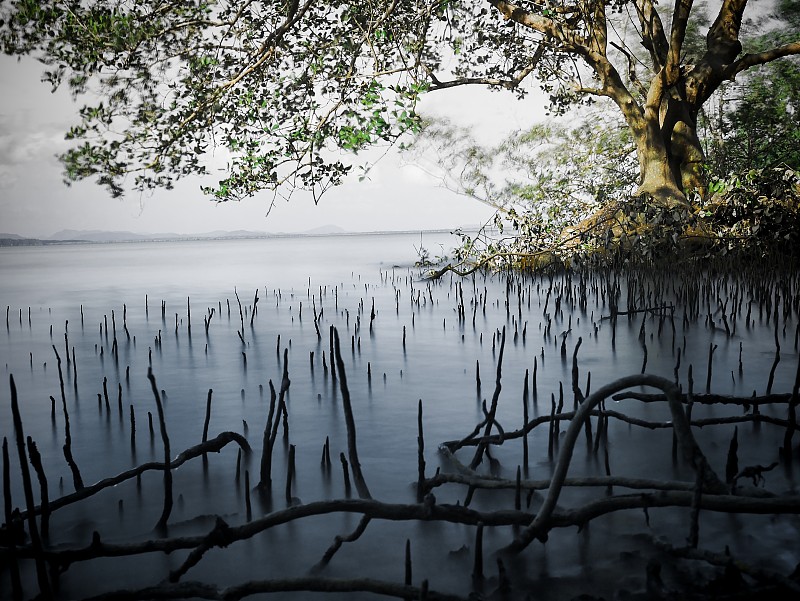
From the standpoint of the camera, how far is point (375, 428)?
367 centimetres

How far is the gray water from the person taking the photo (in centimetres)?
202

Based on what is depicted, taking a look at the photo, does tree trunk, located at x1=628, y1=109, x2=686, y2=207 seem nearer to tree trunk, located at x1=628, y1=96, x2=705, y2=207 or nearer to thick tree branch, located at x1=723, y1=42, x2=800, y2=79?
tree trunk, located at x1=628, y1=96, x2=705, y2=207

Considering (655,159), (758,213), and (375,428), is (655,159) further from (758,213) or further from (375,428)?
(375,428)

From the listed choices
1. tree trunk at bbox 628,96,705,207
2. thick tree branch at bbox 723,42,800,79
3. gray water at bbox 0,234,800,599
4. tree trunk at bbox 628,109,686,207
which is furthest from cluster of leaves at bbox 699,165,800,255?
gray water at bbox 0,234,800,599

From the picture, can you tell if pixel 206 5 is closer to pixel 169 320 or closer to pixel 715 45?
pixel 169 320

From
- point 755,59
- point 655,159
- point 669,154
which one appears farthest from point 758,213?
point 755,59

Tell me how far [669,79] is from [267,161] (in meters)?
6.56

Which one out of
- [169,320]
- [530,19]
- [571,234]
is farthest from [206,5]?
[571,234]

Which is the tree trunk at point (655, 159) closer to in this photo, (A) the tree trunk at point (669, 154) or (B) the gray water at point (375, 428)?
(A) the tree trunk at point (669, 154)

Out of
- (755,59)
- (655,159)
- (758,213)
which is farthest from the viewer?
(655,159)

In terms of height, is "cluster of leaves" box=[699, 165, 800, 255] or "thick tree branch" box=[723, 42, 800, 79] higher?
"thick tree branch" box=[723, 42, 800, 79]

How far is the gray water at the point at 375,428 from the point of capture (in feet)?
6.61

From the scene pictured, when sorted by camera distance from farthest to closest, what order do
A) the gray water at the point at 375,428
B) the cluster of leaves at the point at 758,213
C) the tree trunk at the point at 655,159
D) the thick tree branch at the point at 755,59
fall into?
the tree trunk at the point at 655,159 → the thick tree branch at the point at 755,59 → the cluster of leaves at the point at 758,213 → the gray water at the point at 375,428

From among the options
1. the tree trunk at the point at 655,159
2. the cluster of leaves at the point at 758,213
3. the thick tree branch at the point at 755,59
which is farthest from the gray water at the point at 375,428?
the thick tree branch at the point at 755,59
